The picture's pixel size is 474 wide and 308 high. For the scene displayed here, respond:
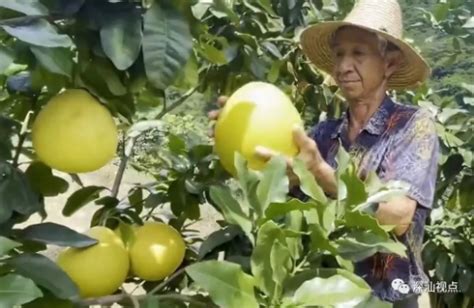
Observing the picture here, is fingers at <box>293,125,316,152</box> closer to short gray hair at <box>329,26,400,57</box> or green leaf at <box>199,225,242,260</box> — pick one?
green leaf at <box>199,225,242,260</box>

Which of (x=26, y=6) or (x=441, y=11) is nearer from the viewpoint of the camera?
(x=26, y=6)

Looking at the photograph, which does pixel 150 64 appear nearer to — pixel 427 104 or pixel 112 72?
pixel 112 72

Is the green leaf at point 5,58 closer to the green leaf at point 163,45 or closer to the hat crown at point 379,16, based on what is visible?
the green leaf at point 163,45

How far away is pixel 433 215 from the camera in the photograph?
196 cm

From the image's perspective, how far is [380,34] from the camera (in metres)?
1.19

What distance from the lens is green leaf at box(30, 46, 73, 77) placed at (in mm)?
769

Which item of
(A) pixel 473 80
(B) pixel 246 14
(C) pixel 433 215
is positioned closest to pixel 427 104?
(C) pixel 433 215

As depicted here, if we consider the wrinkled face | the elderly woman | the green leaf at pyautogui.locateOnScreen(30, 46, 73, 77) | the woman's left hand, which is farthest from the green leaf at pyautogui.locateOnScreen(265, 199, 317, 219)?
the wrinkled face

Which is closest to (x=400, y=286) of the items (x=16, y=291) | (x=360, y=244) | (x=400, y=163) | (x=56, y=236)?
(x=400, y=163)

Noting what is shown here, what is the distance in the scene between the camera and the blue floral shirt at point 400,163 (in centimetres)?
113

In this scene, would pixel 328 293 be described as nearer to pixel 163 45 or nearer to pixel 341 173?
pixel 341 173

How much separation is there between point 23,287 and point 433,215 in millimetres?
1418

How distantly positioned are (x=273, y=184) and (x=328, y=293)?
12cm

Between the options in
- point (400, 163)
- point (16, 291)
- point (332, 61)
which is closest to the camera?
point (16, 291)
